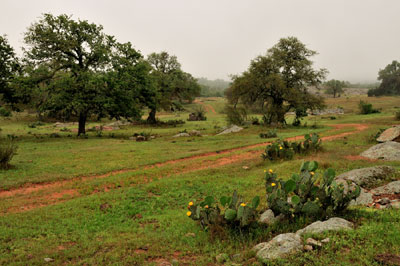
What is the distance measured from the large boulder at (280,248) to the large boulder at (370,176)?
4925mm

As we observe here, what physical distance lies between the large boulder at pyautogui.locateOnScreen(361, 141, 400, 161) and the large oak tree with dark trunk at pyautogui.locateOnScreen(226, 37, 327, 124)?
18.3 meters

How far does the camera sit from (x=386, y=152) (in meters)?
12.4

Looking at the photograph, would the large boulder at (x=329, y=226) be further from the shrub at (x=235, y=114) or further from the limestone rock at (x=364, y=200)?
the shrub at (x=235, y=114)

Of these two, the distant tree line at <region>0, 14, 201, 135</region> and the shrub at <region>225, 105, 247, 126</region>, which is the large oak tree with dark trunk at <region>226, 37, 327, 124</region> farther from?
the distant tree line at <region>0, 14, 201, 135</region>

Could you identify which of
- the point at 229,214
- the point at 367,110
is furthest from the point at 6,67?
the point at 367,110

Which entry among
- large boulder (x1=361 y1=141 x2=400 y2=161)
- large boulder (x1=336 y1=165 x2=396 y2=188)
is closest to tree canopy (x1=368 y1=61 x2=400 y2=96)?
large boulder (x1=361 y1=141 x2=400 y2=161)

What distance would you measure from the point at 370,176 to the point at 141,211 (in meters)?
7.86

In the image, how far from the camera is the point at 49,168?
1324 cm

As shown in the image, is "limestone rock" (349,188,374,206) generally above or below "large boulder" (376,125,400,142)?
below

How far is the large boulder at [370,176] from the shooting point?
820cm

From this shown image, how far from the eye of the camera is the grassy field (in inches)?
191

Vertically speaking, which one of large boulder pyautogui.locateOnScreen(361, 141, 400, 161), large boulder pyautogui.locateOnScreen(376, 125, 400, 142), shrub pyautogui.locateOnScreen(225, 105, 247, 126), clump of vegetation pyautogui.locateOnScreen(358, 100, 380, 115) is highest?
clump of vegetation pyautogui.locateOnScreen(358, 100, 380, 115)

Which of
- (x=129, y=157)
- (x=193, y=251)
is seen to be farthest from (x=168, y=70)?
(x=193, y=251)

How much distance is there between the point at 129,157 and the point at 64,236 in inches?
383
